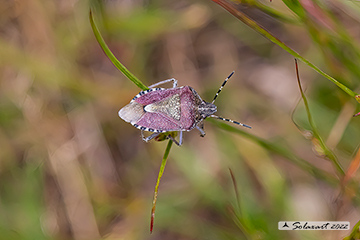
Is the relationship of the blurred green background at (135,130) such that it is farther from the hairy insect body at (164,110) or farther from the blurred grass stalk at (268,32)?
the blurred grass stalk at (268,32)

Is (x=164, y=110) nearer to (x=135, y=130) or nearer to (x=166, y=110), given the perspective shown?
(x=166, y=110)

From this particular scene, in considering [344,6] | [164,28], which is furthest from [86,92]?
[344,6]

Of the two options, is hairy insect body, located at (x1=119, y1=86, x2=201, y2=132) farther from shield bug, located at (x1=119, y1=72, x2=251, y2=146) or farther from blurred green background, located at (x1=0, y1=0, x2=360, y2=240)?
blurred green background, located at (x1=0, y1=0, x2=360, y2=240)

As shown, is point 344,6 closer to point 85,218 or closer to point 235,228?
point 235,228

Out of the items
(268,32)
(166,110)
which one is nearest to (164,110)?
(166,110)

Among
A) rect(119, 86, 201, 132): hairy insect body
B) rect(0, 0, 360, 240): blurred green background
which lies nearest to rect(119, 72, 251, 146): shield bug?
rect(119, 86, 201, 132): hairy insect body

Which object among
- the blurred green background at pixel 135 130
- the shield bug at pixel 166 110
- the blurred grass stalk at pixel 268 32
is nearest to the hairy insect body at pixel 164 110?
the shield bug at pixel 166 110
